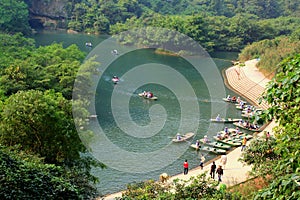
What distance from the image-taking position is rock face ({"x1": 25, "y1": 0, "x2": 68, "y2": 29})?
53031 millimetres

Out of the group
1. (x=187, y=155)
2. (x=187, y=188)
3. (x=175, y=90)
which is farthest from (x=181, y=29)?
(x=187, y=188)

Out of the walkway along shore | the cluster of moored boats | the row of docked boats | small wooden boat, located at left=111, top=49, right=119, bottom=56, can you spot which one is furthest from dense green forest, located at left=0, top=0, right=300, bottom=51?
the row of docked boats

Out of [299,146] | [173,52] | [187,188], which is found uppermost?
[173,52]

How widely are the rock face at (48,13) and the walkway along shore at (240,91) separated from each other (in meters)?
27.6

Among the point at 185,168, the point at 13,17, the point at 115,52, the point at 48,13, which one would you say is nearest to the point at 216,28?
the point at 115,52

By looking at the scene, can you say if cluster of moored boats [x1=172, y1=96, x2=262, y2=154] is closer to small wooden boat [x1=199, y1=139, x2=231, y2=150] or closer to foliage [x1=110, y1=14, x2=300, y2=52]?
small wooden boat [x1=199, y1=139, x2=231, y2=150]

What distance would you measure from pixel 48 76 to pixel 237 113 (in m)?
10.2

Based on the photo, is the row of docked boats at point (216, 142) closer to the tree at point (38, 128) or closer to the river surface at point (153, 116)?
the river surface at point (153, 116)

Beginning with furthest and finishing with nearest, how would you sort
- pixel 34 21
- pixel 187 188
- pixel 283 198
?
1. pixel 34 21
2. pixel 187 188
3. pixel 283 198

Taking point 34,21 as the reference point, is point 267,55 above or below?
below

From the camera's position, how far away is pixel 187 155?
16438 millimetres

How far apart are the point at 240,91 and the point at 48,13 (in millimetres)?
34504

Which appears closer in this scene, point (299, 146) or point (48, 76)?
point (299, 146)

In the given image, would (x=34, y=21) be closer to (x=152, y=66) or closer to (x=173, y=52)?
(x=173, y=52)
